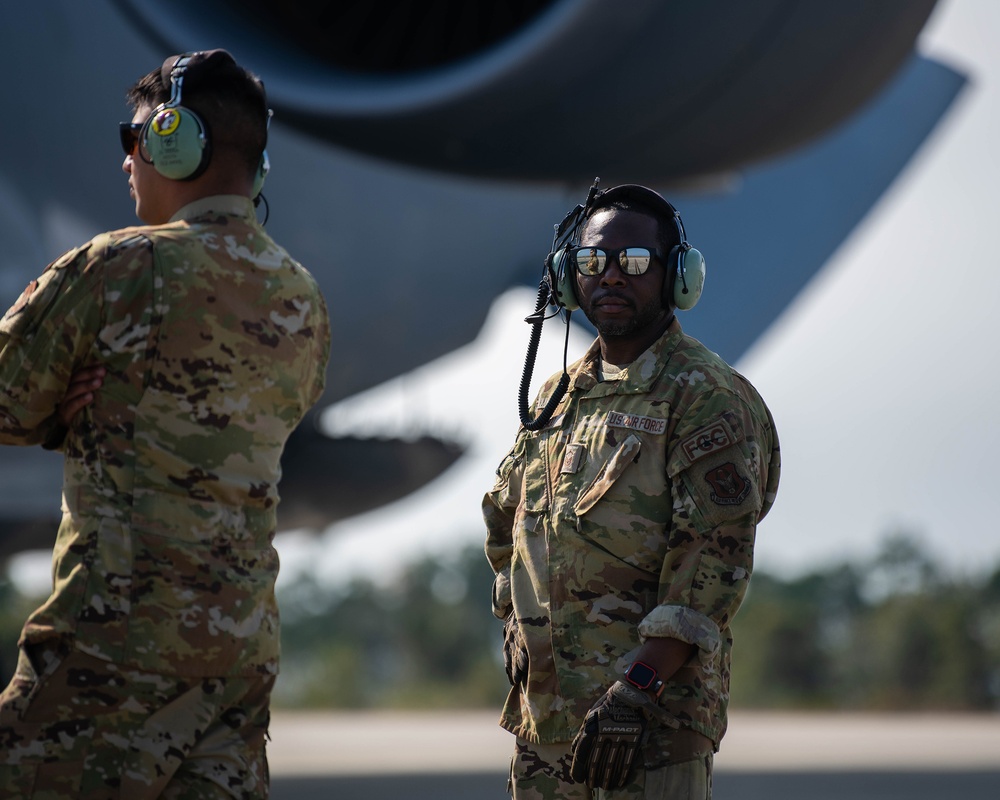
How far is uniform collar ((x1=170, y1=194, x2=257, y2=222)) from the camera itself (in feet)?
8.86

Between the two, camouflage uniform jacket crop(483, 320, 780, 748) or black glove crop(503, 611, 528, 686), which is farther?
black glove crop(503, 611, 528, 686)

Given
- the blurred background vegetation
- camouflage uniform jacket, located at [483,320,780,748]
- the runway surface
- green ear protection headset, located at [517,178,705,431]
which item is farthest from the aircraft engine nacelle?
the blurred background vegetation

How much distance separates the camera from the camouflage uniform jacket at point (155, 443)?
2.47 meters

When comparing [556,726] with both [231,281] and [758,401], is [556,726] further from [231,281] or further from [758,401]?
[231,281]

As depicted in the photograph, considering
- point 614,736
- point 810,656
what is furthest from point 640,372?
point 810,656

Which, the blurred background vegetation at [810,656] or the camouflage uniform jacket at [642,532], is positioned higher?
the blurred background vegetation at [810,656]

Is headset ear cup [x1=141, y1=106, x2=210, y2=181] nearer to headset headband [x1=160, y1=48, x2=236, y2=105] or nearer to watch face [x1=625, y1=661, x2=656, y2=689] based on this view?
headset headband [x1=160, y1=48, x2=236, y2=105]

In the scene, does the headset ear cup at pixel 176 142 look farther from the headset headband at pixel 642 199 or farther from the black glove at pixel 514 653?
the black glove at pixel 514 653

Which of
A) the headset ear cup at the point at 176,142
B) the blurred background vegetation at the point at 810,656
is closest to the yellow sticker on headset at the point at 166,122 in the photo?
the headset ear cup at the point at 176,142

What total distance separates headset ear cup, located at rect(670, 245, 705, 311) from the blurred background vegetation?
572 inches

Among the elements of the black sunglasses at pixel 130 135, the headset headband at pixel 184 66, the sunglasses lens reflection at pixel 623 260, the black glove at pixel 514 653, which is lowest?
the black glove at pixel 514 653

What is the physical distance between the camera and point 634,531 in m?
2.88

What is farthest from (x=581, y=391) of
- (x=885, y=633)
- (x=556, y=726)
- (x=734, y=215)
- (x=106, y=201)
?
(x=885, y=633)

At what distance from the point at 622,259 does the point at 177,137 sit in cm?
82
